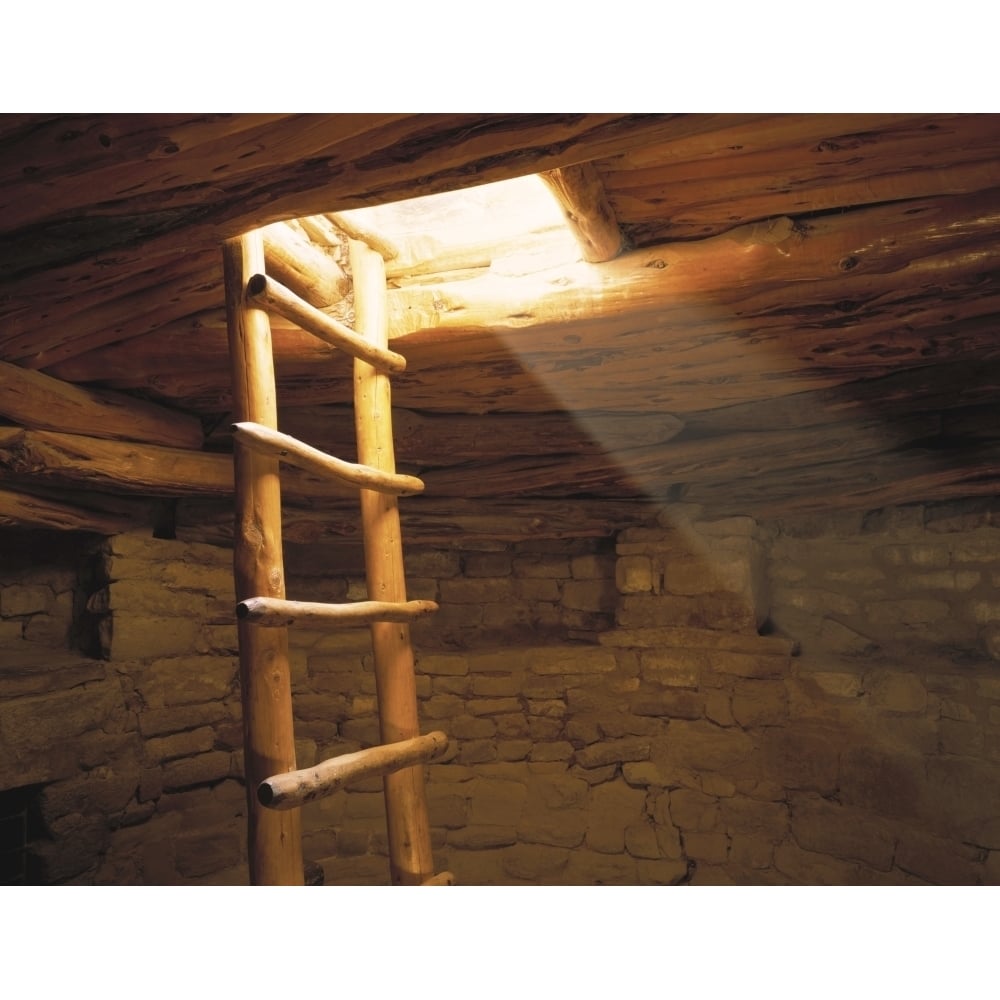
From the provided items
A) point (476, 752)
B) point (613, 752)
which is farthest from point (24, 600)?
point (613, 752)

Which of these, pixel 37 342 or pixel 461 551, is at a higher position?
pixel 37 342

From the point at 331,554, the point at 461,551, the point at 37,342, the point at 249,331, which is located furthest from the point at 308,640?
the point at 249,331

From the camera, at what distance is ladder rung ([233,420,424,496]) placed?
1684 mm

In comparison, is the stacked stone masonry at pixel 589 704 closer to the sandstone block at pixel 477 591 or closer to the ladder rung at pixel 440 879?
the sandstone block at pixel 477 591

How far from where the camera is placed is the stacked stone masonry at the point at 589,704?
8.90ft

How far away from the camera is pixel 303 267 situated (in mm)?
2129

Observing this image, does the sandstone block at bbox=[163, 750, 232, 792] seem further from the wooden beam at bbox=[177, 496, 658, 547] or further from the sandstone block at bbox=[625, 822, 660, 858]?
the sandstone block at bbox=[625, 822, 660, 858]

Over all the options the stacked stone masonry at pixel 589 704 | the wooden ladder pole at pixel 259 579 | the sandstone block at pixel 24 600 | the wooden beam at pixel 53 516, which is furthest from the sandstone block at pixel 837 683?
the sandstone block at pixel 24 600

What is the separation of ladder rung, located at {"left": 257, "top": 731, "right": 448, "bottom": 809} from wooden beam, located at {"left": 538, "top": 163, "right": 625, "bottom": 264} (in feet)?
4.22

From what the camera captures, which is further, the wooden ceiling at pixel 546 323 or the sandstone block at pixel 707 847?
the sandstone block at pixel 707 847

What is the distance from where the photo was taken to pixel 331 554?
140 inches

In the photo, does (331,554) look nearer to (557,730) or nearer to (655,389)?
(557,730)

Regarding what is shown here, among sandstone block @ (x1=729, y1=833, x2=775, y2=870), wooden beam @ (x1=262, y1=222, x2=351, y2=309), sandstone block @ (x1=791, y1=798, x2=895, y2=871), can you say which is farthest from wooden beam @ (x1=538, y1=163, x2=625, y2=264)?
sandstone block @ (x1=729, y1=833, x2=775, y2=870)

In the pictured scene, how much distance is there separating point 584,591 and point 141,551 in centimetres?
182
